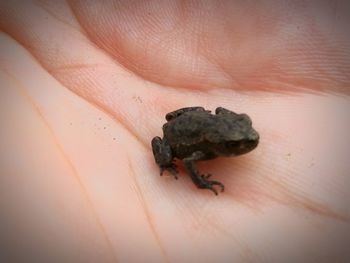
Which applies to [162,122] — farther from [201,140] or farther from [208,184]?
[208,184]

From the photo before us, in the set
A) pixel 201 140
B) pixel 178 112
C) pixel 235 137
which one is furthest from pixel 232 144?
pixel 178 112

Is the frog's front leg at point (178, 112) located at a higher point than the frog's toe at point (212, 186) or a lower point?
higher

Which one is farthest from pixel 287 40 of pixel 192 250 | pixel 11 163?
pixel 11 163

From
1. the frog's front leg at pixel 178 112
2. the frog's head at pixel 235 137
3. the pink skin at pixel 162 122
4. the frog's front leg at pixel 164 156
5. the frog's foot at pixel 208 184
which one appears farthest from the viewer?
the frog's front leg at pixel 178 112

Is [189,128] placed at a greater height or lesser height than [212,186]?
greater

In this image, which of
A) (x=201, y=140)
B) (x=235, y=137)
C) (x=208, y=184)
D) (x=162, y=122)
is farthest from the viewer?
(x=162, y=122)

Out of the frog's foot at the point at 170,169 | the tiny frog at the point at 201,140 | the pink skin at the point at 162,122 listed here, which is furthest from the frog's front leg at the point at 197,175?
the frog's foot at the point at 170,169

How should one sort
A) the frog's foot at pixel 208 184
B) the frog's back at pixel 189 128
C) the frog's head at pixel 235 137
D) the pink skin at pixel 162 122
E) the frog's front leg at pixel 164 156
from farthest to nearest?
the frog's front leg at pixel 164 156 → the frog's back at pixel 189 128 → the frog's foot at pixel 208 184 → the frog's head at pixel 235 137 → the pink skin at pixel 162 122

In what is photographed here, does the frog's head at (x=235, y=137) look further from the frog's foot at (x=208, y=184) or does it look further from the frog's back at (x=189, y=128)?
the frog's foot at (x=208, y=184)

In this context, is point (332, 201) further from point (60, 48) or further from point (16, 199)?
point (60, 48)
